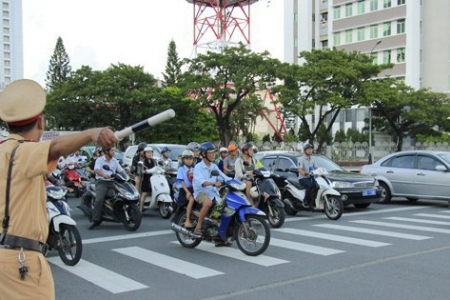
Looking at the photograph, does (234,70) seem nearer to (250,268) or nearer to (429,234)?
(429,234)

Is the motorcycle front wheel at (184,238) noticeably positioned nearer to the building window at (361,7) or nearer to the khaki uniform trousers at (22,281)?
the khaki uniform trousers at (22,281)

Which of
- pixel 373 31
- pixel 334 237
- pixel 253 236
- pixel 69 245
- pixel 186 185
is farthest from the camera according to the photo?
pixel 373 31

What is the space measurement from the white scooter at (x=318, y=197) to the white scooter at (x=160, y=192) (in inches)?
113

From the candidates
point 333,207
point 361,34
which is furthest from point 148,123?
point 361,34

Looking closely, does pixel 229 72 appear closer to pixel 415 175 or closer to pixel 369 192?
pixel 415 175

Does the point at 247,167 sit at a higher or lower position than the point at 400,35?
lower

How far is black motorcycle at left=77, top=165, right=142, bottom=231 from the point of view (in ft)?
33.8

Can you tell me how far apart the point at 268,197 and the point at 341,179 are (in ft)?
11.5

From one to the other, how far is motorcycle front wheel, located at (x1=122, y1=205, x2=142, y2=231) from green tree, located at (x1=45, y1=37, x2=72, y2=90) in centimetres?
6358

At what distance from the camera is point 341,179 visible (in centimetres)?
1341

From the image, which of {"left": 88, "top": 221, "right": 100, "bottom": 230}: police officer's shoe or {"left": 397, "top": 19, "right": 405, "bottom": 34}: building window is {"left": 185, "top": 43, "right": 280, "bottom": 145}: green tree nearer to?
{"left": 88, "top": 221, "right": 100, "bottom": 230}: police officer's shoe

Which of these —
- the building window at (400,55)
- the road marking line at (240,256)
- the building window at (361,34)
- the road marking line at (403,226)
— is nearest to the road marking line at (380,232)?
the road marking line at (403,226)

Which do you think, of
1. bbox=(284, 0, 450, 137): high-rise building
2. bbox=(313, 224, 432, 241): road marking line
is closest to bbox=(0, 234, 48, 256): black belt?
bbox=(313, 224, 432, 241): road marking line

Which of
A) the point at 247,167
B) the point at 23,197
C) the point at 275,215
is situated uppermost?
the point at 23,197
